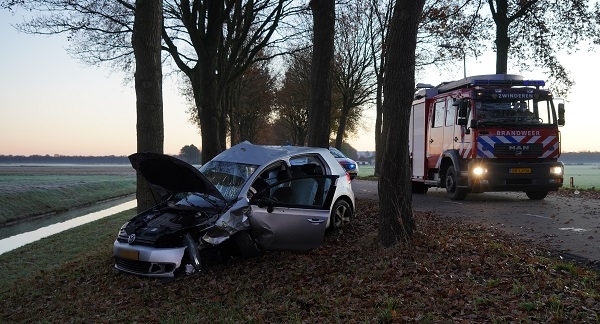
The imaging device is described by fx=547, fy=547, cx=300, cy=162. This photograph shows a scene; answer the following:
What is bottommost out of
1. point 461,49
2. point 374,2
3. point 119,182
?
point 119,182

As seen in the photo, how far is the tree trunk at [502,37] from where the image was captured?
19594 mm

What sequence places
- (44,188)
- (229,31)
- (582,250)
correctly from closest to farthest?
(582,250) → (229,31) → (44,188)

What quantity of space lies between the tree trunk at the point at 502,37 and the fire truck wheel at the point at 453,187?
239 inches

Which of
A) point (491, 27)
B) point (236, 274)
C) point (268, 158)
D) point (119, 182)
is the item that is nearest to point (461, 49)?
point (491, 27)

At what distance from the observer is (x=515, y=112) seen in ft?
46.0

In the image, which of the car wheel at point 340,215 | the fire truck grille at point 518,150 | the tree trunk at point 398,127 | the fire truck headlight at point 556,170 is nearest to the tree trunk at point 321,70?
the car wheel at point 340,215

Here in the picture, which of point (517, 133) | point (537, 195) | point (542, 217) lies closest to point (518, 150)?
point (517, 133)

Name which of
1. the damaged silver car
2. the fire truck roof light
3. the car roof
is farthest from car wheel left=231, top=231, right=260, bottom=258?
the fire truck roof light

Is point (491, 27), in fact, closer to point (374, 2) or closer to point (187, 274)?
point (374, 2)

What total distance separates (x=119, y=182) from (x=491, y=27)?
104ft

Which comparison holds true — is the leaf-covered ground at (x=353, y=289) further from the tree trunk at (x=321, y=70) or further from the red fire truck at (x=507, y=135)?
the red fire truck at (x=507, y=135)

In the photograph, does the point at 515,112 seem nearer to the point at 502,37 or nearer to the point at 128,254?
the point at 502,37

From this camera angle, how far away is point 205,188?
793cm

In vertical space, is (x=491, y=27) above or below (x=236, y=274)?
above
